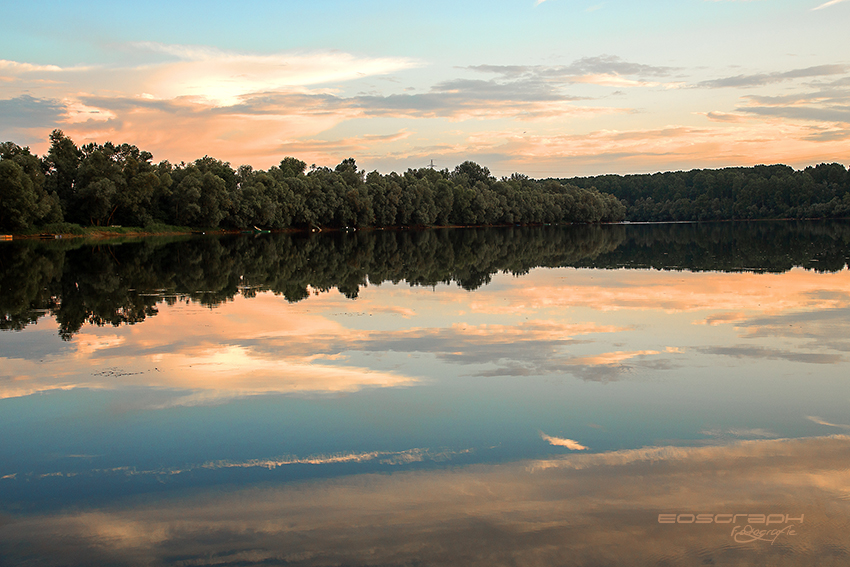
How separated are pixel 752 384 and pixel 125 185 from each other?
89315 mm

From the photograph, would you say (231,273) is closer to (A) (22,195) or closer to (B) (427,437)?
(B) (427,437)

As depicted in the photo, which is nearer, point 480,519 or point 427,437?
point 480,519

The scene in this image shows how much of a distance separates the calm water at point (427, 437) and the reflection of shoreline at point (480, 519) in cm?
2

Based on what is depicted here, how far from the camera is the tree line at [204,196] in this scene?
3068 inches

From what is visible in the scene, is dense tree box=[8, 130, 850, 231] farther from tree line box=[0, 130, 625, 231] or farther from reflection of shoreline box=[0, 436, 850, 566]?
reflection of shoreline box=[0, 436, 850, 566]

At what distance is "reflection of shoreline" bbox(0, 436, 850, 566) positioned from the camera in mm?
5461

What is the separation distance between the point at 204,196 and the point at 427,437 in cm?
9200

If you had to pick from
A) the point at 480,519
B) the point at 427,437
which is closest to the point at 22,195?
the point at 427,437

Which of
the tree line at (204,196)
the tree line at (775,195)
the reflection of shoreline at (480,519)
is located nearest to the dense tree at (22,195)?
the tree line at (204,196)

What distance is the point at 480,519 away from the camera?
6.02 metres

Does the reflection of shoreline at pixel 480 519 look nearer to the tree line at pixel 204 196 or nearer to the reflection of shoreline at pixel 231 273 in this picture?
the reflection of shoreline at pixel 231 273

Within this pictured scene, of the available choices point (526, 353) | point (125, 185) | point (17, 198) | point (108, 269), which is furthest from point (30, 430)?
point (125, 185)

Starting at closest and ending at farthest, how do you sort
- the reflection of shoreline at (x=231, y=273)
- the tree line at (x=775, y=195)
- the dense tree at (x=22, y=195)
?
the reflection of shoreline at (x=231, y=273) → the dense tree at (x=22, y=195) → the tree line at (x=775, y=195)

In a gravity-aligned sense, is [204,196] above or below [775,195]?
below
